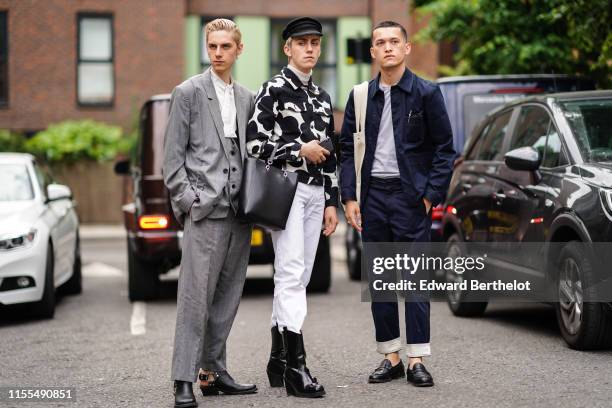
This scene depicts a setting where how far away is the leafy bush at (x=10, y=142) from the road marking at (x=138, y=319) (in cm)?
1631

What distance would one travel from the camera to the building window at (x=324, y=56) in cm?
2902

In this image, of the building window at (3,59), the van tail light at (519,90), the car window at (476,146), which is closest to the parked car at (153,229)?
the car window at (476,146)

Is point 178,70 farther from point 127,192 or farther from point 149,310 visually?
point 149,310

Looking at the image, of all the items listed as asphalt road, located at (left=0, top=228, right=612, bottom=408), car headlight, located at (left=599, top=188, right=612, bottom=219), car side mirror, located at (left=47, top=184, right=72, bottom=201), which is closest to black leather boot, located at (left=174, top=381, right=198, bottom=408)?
asphalt road, located at (left=0, top=228, right=612, bottom=408)

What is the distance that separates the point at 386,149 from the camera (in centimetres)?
606

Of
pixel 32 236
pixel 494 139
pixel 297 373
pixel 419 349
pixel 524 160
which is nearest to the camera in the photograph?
pixel 297 373

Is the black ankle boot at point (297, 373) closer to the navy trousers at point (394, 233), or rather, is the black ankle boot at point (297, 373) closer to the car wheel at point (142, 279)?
the navy trousers at point (394, 233)

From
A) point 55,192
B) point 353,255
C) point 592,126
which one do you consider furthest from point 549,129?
point 353,255

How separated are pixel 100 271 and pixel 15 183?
16.2ft

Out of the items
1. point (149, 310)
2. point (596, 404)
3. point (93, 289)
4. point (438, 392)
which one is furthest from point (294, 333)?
point (93, 289)

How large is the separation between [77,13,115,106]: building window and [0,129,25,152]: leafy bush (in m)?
2.34

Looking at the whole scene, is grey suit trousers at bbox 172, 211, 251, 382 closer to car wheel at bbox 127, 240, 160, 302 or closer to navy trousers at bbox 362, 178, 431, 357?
navy trousers at bbox 362, 178, 431, 357

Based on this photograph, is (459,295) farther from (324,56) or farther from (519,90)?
(324,56)

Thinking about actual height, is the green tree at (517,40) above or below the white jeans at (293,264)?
above
